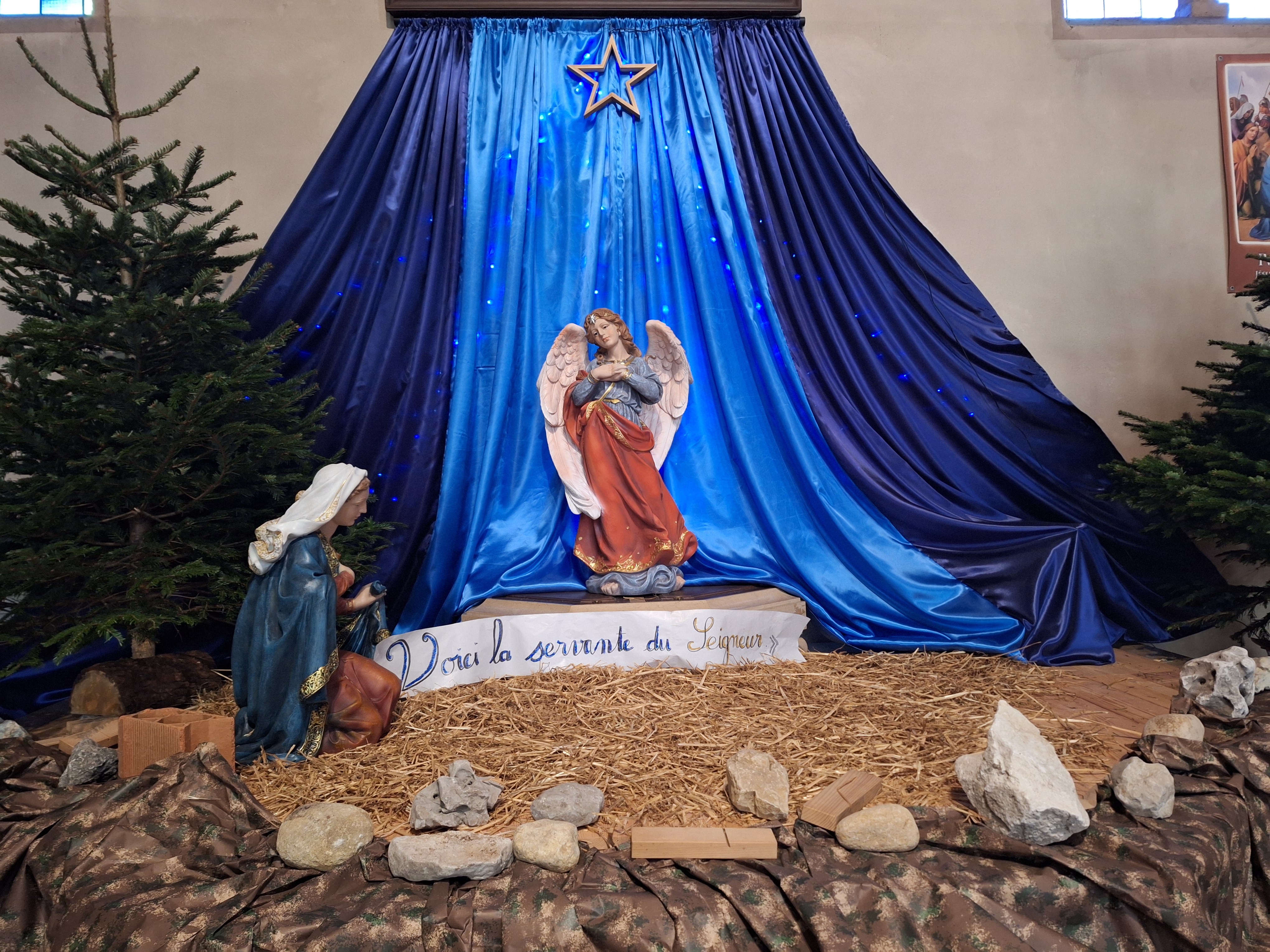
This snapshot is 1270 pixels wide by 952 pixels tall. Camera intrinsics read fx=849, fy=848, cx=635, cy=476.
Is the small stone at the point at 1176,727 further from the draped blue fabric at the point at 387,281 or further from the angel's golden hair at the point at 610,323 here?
the draped blue fabric at the point at 387,281

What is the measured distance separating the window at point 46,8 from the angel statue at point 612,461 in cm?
322

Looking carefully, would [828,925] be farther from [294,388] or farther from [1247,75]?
[1247,75]

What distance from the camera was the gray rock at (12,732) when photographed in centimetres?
287

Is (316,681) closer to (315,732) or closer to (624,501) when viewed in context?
(315,732)

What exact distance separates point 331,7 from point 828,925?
197 inches

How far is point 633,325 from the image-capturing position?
4.64 m

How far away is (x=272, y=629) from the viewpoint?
279 centimetres

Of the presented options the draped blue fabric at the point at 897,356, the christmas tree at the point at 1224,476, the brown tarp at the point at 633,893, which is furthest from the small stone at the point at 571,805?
the christmas tree at the point at 1224,476

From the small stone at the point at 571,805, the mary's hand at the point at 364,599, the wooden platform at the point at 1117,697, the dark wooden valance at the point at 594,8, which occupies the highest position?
the dark wooden valance at the point at 594,8

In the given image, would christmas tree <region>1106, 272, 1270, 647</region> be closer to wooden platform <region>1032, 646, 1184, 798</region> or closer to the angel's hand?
wooden platform <region>1032, 646, 1184, 798</region>

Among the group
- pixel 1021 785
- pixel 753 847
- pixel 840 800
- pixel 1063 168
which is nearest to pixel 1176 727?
pixel 1021 785

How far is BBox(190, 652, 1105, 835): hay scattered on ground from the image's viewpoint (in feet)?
8.46

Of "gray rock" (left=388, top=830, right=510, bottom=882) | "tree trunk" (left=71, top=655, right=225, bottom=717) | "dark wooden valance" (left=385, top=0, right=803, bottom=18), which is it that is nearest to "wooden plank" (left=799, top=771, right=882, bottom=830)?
"gray rock" (left=388, top=830, right=510, bottom=882)

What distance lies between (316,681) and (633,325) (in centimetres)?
261
